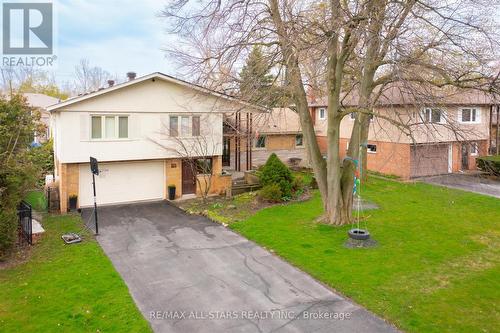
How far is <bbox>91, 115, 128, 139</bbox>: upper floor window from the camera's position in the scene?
1862 centimetres

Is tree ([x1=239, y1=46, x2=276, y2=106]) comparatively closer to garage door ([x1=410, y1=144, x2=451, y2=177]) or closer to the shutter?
the shutter

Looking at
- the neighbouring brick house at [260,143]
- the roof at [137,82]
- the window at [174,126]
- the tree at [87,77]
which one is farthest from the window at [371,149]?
the tree at [87,77]

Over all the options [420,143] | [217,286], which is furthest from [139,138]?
[420,143]

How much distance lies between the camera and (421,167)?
26031 mm

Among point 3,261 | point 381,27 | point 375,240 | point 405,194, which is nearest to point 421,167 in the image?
point 405,194

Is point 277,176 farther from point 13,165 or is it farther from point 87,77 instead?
point 87,77

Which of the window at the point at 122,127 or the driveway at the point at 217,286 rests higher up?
the window at the point at 122,127

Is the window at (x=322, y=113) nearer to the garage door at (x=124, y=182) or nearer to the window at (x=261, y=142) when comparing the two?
the window at (x=261, y=142)

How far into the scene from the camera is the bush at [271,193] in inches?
749

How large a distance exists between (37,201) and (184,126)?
27.1 feet

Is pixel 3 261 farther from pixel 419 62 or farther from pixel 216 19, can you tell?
pixel 419 62

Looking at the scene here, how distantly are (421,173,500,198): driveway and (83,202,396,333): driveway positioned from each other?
50.1 feet

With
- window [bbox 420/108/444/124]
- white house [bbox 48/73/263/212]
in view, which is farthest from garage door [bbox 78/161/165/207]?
window [bbox 420/108/444/124]

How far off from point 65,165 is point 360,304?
14.7m
